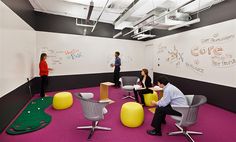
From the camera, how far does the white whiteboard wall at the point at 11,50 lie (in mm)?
2439

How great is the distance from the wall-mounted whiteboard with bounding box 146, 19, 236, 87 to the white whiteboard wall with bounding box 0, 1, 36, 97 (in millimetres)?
5411

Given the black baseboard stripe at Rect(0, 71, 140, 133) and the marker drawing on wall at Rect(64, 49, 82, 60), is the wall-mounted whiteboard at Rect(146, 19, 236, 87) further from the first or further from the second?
the marker drawing on wall at Rect(64, 49, 82, 60)

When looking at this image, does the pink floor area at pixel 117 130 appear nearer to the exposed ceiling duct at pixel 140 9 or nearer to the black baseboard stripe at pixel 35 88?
→ the black baseboard stripe at pixel 35 88

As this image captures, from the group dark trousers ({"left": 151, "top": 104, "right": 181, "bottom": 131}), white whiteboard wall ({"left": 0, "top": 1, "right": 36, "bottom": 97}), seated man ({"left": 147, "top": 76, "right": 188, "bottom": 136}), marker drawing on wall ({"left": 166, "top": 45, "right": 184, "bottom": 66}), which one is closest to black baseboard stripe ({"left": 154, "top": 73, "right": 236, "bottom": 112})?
marker drawing on wall ({"left": 166, "top": 45, "right": 184, "bottom": 66})

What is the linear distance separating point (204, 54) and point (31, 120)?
17.8ft

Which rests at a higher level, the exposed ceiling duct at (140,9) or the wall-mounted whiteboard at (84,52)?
the exposed ceiling duct at (140,9)

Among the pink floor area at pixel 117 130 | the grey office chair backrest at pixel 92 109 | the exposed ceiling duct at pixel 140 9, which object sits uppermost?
the exposed ceiling duct at pixel 140 9

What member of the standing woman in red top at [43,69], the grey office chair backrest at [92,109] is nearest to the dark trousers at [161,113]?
the grey office chair backrest at [92,109]

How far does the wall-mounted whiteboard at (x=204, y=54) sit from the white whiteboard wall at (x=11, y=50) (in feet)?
17.8

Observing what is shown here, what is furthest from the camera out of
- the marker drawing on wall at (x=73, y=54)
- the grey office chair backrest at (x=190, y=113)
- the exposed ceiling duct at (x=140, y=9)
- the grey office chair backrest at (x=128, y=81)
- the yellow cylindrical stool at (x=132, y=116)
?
the marker drawing on wall at (x=73, y=54)

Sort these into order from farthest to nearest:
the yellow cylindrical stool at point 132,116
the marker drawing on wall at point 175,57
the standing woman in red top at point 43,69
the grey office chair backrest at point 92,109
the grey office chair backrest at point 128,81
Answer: the marker drawing on wall at point 175,57 < the grey office chair backrest at point 128,81 < the standing woman in red top at point 43,69 < the yellow cylindrical stool at point 132,116 < the grey office chair backrest at point 92,109

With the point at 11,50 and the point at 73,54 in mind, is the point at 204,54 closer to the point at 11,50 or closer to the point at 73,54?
the point at 73,54

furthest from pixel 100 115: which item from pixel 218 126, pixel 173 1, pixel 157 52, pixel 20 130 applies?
pixel 157 52

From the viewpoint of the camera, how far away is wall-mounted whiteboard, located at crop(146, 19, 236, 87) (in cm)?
377
